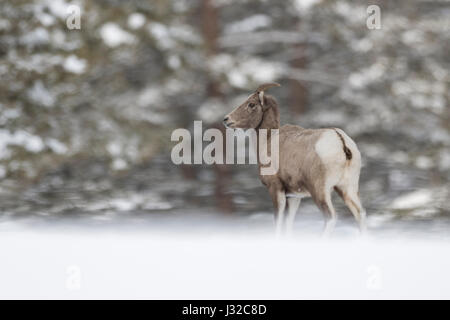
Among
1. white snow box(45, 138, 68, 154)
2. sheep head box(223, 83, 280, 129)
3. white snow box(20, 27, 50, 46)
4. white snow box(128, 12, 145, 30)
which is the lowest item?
white snow box(45, 138, 68, 154)

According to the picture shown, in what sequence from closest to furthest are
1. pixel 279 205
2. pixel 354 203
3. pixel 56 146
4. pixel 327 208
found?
pixel 327 208, pixel 354 203, pixel 279 205, pixel 56 146

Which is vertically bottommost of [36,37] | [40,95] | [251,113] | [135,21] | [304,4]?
[251,113]

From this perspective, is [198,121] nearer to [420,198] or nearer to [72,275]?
[72,275]

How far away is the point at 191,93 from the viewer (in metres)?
5.72

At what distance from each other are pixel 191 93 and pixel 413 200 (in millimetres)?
2669

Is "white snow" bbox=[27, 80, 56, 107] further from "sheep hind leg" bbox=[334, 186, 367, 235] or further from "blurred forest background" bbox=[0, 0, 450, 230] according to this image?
"sheep hind leg" bbox=[334, 186, 367, 235]

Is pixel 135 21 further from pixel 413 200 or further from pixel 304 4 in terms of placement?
pixel 413 200

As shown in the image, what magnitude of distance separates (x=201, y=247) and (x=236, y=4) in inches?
104

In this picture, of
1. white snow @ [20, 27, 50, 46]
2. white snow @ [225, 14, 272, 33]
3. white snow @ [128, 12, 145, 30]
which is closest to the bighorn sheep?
white snow @ [225, 14, 272, 33]

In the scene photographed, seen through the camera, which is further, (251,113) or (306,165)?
(251,113)

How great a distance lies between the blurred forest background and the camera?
18.3 ft

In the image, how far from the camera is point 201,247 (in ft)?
15.9

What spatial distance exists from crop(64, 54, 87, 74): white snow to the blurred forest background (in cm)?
1

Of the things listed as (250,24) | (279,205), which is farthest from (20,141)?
(279,205)
